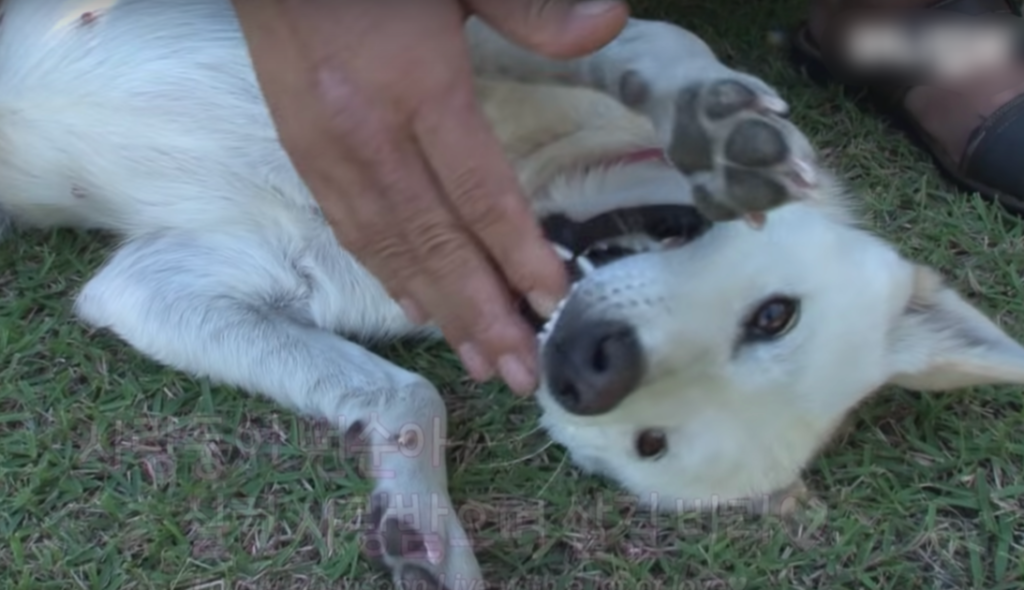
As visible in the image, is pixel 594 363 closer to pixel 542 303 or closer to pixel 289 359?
pixel 542 303

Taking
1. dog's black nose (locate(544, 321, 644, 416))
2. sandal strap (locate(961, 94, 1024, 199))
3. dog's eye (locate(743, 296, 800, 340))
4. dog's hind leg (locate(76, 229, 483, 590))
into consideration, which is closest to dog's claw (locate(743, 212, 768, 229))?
dog's eye (locate(743, 296, 800, 340))

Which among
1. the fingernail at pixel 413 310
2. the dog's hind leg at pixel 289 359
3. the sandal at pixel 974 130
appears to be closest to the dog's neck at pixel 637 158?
the dog's hind leg at pixel 289 359

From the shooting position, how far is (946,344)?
2689 millimetres

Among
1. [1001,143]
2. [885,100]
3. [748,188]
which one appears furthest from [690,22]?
[748,188]

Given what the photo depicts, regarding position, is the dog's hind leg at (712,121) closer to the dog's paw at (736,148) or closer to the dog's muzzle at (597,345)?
the dog's paw at (736,148)

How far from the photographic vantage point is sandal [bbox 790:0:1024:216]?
11.2 feet

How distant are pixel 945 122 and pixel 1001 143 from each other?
0.49 ft

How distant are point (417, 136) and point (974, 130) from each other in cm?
192

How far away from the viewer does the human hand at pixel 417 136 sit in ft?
6.66

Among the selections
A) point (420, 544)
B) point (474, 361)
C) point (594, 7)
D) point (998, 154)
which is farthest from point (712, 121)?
point (998, 154)

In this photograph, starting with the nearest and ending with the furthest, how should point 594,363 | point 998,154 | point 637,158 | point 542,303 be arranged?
point 542,303, point 594,363, point 637,158, point 998,154

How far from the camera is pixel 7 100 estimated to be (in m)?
3.11

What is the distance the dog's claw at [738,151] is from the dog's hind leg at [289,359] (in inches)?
31.7

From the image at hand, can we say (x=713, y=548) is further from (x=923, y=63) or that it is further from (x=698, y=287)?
(x=923, y=63)
